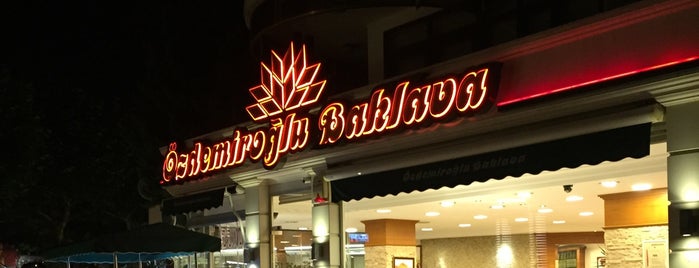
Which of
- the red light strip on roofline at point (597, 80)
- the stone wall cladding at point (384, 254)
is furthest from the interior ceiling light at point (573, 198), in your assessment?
the stone wall cladding at point (384, 254)

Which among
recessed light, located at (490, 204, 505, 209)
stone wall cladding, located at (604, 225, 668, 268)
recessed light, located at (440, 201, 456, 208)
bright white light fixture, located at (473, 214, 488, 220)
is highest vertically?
recessed light, located at (440, 201, 456, 208)

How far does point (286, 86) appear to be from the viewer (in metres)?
13.3

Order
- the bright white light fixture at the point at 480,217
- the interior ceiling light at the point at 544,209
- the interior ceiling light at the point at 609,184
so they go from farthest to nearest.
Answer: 1. the bright white light fixture at the point at 480,217
2. the interior ceiling light at the point at 544,209
3. the interior ceiling light at the point at 609,184

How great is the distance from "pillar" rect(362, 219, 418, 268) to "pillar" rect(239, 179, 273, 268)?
403 centimetres

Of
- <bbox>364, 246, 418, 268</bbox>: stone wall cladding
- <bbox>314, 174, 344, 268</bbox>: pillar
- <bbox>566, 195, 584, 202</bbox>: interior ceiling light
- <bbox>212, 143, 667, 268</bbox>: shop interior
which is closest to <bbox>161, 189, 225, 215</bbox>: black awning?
<bbox>212, 143, 667, 268</bbox>: shop interior

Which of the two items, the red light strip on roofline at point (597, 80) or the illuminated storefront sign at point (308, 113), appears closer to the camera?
the red light strip on roofline at point (597, 80)

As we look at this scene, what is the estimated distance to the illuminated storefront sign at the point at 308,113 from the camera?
10.1 metres

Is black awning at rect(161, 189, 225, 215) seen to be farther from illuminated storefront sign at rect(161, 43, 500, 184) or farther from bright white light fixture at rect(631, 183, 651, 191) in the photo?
bright white light fixture at rect(631, 183, 651, 191)

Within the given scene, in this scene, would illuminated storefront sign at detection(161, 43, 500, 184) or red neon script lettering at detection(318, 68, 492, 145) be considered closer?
red neon script lettering at detection(318, 68, 492, 145)

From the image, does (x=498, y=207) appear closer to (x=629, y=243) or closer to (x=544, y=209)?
(x=544, y=209)

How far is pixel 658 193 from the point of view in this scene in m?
12.5

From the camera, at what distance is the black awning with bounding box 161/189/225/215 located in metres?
15.3

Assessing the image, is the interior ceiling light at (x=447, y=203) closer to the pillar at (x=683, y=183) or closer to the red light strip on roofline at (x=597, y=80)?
the red light strip on roofline at (x=597, y=80)

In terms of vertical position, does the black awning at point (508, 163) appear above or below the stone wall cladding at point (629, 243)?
above
